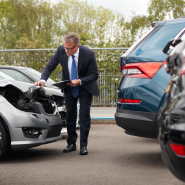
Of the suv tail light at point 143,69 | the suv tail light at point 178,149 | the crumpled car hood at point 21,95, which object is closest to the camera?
the suv tail light at point 178,149

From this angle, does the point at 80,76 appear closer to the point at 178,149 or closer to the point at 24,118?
the point at 24,118

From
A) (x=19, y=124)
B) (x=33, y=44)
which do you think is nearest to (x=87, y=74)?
(x=19, y=124)

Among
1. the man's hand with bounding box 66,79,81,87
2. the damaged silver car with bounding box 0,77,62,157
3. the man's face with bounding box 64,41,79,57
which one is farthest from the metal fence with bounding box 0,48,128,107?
the damaged silver car with bounding box 0,77,62,157

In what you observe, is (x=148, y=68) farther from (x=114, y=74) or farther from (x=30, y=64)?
(x=30, y=64)

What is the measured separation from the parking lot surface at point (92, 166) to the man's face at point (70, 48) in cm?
155

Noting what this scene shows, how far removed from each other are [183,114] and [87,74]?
3.62 metres

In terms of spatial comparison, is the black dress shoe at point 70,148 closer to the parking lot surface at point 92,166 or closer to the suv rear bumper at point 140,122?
the parking lot surface at point 92,166

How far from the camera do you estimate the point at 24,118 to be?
15.4ft

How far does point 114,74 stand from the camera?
A: 1002 cm

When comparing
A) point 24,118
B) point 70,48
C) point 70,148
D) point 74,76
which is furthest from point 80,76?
point 24,118

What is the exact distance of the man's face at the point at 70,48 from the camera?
534cm

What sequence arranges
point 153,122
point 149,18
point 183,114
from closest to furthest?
point 183,114 < point 153,122 < point 149,18

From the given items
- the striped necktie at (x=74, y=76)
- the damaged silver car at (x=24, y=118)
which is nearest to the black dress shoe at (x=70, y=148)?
the damaged silver car at (x=24, y=118)

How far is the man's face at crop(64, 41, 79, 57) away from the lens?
534cm
